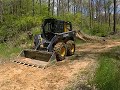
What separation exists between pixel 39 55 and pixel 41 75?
247 centimetres

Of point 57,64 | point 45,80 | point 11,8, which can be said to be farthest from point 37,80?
point 11,8

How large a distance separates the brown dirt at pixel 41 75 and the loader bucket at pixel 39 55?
569 millimetres

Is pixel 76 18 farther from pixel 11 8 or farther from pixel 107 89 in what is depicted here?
pixel 107 89

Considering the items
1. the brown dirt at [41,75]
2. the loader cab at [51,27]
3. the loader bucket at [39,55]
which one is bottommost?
the brown dirt at [41,75]

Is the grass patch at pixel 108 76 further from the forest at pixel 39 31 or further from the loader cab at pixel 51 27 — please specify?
the loader cab at pixel 51 27

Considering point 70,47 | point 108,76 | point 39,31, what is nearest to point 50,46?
point 70,47

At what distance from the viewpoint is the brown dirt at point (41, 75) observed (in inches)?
371

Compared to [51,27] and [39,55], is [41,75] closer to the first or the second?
[39,55]

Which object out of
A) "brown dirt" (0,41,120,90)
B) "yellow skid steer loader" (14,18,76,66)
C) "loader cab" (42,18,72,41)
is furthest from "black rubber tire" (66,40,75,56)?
"brown dirt" (0,41,120,90)

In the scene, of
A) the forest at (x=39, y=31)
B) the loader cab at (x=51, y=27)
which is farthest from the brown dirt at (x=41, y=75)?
the loader cab at (x=51, y=27)

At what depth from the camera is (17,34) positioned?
26203 millimetres

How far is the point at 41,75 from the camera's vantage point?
1070 cm

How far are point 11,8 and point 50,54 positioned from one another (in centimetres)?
3378

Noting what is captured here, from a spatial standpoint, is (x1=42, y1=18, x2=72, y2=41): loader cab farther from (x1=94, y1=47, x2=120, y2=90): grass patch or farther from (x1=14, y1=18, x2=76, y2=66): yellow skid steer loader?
(x1=94, y1=47, x2=120, y2=90): grass patch
